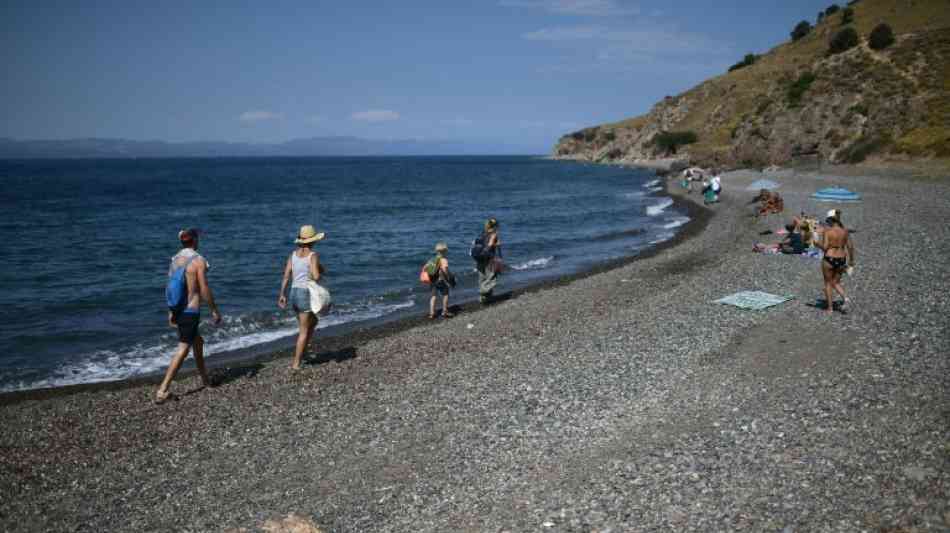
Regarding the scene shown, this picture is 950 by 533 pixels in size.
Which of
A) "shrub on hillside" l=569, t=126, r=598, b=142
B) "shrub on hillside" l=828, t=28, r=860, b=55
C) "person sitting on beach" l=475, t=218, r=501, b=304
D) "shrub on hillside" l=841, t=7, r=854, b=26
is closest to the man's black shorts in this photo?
"person sitting on beach" l=475, t=218, r=501, b=304

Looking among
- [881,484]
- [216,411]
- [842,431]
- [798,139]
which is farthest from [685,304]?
[798,139]

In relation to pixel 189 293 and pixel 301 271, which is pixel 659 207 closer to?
pixel 301 271

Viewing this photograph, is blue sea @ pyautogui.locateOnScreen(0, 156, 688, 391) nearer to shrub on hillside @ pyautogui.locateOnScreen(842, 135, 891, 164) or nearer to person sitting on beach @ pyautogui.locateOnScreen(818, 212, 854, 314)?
person sitting on beach @ pyautogui.locateOnScreen(818, 212, 854, 314)

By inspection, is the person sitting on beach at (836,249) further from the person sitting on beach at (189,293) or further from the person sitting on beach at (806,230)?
the person sitting on beach at (189,293)

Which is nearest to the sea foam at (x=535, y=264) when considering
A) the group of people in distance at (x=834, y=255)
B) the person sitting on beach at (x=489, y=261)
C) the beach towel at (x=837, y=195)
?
the person sitting on beach at (x=489, y=261)

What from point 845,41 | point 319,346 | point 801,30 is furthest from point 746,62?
point 319,346

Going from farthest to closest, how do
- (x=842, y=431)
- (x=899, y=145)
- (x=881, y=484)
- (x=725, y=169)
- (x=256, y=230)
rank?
(x=725, y=169) → (x=899, y=145) → (x=256, y=230) → (x=842, y=431) → (x=881, y=484)

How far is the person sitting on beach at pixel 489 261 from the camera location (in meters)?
15.9

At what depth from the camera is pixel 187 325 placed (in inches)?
366

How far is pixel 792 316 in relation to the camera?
→ 485 inches

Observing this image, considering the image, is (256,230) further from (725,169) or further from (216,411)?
(725,169)

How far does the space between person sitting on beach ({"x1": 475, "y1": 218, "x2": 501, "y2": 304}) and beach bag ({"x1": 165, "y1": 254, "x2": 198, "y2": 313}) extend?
7.93m

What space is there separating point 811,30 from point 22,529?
124797 mm

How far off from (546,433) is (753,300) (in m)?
8.02
